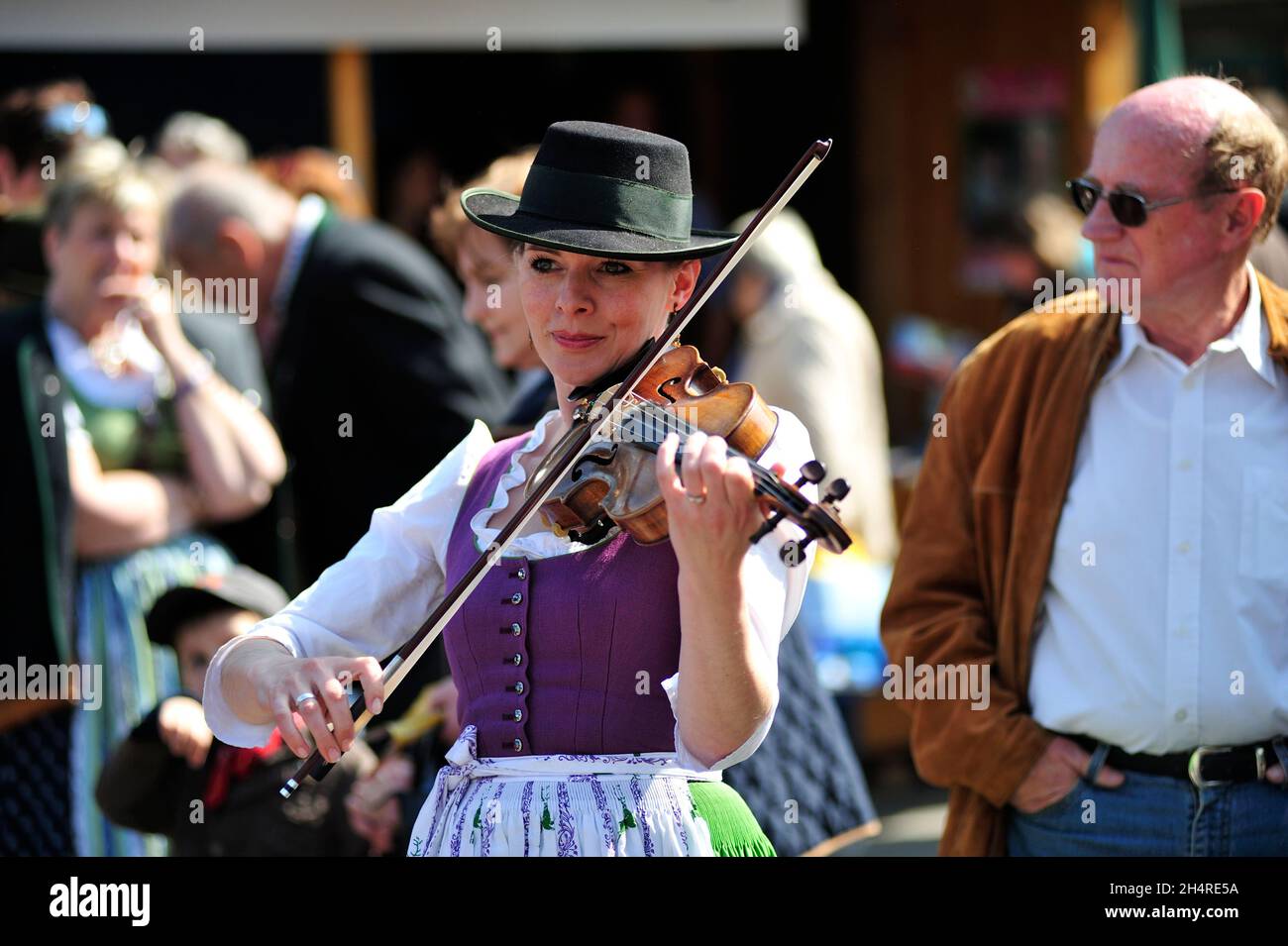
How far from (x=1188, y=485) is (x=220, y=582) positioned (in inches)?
81.8

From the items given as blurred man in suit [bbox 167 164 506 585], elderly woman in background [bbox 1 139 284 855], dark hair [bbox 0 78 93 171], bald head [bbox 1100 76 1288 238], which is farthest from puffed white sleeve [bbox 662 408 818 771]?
dark hair [bbox 0 78 93 171]

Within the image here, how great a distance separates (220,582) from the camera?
3.88 meters

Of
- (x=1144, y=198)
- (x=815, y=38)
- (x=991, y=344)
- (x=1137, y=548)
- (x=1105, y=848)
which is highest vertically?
(x=815, y=38)

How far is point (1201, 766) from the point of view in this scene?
9.08 feet

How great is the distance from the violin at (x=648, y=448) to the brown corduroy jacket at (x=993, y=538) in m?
0.85

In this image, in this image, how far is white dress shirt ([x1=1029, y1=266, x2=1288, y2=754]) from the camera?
109 inches

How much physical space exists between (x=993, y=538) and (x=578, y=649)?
98cm

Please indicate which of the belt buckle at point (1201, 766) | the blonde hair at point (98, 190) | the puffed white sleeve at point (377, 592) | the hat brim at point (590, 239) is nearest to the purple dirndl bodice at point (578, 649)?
the puffed white sleeve at point (377, 592)

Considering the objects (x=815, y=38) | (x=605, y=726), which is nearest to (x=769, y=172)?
(x=815, y=38)

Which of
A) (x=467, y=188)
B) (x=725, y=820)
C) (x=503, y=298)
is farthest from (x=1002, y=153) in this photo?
(x=725, y=820)

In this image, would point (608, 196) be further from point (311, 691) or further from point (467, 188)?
point (467, 188)

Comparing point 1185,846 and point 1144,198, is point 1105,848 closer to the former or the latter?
point 1185,846

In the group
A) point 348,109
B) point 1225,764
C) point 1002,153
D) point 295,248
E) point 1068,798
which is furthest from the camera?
point 1002,153

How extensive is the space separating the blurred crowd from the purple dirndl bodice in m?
1.12
